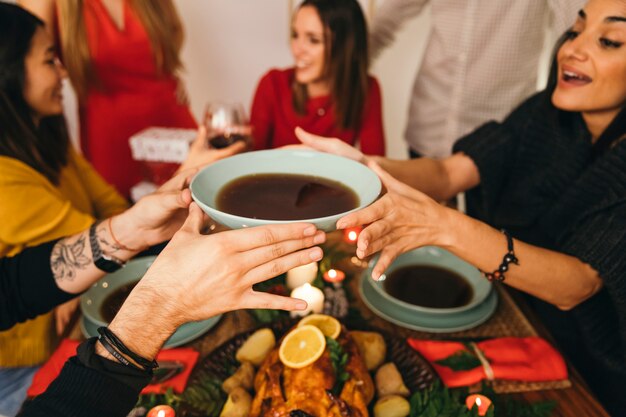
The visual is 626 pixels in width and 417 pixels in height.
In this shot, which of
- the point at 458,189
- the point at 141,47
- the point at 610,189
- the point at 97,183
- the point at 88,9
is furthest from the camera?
the point at 141,47

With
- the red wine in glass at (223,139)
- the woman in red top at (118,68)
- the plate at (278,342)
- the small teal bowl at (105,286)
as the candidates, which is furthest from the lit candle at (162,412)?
the woman in red top at (118,68)

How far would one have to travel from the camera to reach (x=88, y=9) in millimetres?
2297

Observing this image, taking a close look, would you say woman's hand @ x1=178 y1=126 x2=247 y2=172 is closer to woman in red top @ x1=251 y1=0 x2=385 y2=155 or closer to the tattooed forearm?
the tattooed forearm

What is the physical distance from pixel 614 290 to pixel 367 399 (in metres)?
0.66

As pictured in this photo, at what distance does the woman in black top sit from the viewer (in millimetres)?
1098

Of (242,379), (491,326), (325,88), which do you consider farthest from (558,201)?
(325,88)

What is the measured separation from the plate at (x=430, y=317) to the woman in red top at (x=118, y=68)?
1.64m

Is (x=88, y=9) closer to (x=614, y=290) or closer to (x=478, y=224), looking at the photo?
(x=478, y=224)

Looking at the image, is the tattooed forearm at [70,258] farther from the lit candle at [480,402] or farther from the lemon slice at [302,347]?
the lit candle at [480,402]

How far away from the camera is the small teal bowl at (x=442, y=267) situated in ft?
3.88

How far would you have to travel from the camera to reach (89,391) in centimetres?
81

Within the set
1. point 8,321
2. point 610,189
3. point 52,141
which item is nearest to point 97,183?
point 52,141

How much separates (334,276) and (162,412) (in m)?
0.52

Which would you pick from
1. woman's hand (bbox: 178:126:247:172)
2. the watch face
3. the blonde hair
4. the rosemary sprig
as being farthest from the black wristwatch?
the blonde hair
